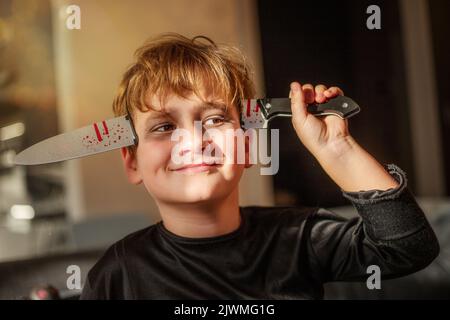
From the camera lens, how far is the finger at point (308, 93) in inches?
24.2

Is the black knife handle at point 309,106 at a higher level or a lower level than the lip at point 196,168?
higher

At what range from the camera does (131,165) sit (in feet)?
2.06

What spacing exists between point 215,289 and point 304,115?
228 millimetres

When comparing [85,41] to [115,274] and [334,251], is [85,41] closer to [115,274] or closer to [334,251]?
[115,274]

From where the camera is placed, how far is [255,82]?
2.08 feet

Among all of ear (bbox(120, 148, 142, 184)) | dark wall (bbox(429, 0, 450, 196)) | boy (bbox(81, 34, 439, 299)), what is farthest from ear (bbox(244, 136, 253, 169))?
dark wall (bbox(429, 0, 450, 196))

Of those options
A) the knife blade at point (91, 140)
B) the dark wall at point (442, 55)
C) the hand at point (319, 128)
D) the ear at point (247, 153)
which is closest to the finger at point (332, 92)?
the hand at point (319, 128)

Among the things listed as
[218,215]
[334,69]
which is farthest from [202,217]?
[334,69]

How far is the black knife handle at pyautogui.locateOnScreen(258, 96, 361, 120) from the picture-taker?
61cm

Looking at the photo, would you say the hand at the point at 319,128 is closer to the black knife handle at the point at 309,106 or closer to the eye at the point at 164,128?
the black knife handle at the point at 309,106

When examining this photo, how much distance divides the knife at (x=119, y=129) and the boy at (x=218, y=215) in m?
0.01

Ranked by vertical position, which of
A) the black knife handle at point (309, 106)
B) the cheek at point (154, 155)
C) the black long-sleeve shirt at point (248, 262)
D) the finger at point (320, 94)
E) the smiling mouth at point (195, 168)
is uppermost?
the finger at point (320, 94)

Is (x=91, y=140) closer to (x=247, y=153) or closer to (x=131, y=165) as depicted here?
(x=131, y=165)
